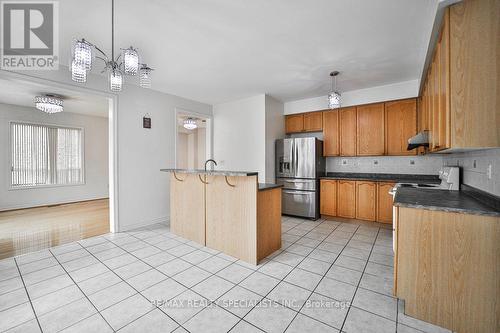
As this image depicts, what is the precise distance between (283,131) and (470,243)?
407cm

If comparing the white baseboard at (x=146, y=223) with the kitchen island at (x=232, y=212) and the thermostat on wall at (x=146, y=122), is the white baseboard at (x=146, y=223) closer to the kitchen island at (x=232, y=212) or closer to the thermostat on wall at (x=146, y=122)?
the kitchen island at (x=232, y=212)

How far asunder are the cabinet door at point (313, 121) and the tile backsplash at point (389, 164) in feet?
2.62

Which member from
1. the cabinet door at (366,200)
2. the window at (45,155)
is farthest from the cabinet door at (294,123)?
the window at (45,155)

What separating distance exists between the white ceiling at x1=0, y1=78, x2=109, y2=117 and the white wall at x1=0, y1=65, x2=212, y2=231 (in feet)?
1.49

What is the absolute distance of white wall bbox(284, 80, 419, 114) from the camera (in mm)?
3828

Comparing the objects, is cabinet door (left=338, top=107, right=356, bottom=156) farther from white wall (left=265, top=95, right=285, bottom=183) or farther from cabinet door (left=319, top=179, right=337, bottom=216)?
white wall (left=265, top=95, right=285, bottom=183)

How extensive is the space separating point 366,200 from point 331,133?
156 centimetres

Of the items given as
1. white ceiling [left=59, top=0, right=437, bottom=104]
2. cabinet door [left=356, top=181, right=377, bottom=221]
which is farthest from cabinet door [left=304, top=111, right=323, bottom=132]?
cabinet door [left=356, top=181, right=377, bottom=221]

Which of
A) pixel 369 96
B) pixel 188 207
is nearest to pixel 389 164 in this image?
pixel 369 96

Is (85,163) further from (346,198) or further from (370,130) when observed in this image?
(370,130)

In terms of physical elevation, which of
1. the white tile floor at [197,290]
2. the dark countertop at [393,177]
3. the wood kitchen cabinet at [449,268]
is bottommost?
the white tile floor at [197,290]

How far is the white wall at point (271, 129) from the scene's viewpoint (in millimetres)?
4602

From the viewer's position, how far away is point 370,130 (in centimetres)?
418

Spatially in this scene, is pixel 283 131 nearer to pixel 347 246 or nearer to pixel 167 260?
pixel 347 246
